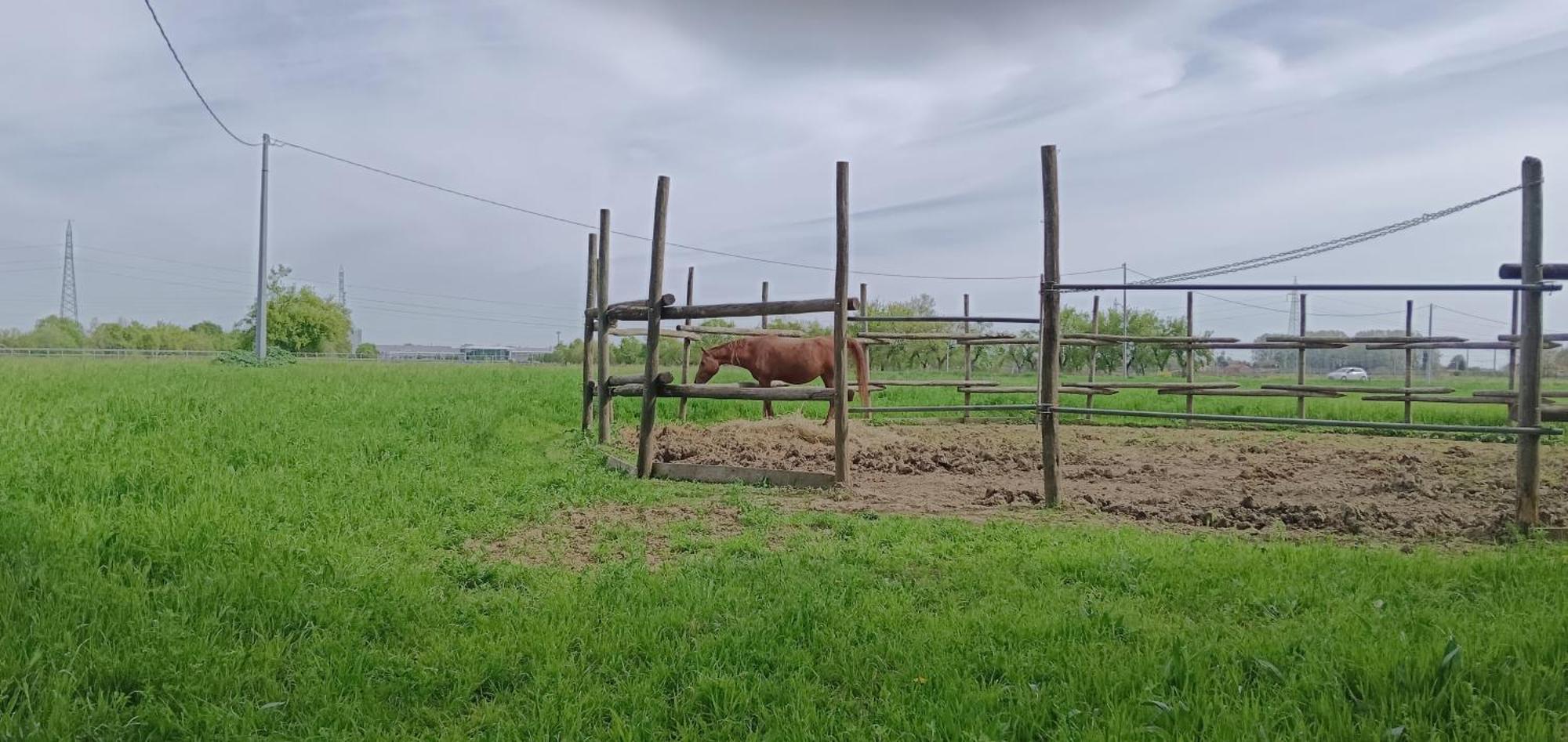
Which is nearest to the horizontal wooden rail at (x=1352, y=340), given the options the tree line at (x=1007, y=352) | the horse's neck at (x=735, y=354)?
the horse's neck at (x=735, y=354)

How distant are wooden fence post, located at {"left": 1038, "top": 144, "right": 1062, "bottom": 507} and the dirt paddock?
27cm

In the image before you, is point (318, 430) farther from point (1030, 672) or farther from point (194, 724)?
point (1030, 672)

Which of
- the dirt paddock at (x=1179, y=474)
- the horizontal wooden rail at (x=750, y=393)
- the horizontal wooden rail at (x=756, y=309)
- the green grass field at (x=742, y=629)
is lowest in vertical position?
the green grass field at (x=742, y=629)

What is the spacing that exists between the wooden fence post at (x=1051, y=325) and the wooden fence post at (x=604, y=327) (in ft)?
17.6

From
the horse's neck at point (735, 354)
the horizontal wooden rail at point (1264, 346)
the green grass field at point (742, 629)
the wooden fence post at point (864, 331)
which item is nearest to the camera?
the green grass field at point (742, 629)

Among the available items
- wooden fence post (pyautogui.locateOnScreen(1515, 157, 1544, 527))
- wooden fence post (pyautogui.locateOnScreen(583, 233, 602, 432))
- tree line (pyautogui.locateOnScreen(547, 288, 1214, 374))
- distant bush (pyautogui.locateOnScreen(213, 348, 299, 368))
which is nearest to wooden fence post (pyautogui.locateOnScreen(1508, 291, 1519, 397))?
wooden fence post (pyautogui.locateOnScreen(1515, 157, 1544, 527))

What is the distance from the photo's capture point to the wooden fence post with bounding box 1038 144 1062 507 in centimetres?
580

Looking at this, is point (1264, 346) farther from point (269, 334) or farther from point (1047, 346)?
point (269, 334)

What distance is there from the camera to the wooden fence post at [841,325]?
6570 mm

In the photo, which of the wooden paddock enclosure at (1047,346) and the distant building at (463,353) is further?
the distant building at (463,353)

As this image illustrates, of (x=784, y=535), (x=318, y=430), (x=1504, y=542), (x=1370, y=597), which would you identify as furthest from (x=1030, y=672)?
(x=318, y=430)

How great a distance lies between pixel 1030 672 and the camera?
9.04 ft

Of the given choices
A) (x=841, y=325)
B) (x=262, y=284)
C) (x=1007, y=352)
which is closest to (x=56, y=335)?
(x=262, y=284)

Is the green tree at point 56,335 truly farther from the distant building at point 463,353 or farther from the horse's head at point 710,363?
the horse's head at point 710,363
